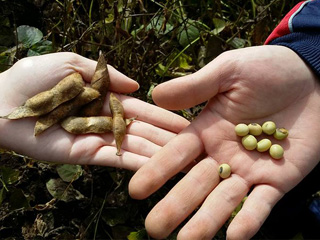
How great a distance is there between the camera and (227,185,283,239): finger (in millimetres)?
2037

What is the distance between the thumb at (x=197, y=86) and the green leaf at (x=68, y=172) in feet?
2.87

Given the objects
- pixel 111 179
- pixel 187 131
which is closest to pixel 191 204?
pixel 187 131

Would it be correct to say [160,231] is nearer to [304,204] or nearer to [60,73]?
[60,73]

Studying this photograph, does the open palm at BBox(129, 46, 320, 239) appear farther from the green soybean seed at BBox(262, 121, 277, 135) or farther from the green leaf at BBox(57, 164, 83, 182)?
the green leaf at BBox(57, 164, 83, 182)

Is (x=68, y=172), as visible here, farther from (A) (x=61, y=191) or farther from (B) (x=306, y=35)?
(B) (x=306, y=35)

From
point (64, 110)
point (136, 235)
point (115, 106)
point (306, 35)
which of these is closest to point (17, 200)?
point (64, 110)

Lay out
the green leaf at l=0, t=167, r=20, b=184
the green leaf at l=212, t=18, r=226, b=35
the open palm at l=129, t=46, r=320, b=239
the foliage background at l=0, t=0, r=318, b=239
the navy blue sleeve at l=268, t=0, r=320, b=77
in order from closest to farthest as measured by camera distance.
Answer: the open palm at l=129, t=46, r=320, b=239
the navy blue sleeve at l=268, t=0, r=320, b=77
the green leaf at l=0, t=167, r=20, b=184
the foliage background at l=0, t=0, r=318, b=239
the green leaf at l=212, t=18, r=226, b=35

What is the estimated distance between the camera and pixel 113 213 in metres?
2.82

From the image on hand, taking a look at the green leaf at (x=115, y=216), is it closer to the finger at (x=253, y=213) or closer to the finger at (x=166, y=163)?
the finger at (x=166, y=163)

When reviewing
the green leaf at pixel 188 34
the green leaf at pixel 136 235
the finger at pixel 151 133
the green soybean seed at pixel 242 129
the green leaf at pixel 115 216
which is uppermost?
the green leaf at pixel 188 34

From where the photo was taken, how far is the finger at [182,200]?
82.6 inches

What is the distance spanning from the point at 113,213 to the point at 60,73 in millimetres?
1098

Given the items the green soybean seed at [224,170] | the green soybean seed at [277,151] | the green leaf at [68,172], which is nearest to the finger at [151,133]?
the green soybean seed at [224,170]

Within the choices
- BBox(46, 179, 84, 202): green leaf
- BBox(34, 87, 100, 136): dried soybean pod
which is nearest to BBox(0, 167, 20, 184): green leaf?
BBox(46, 179, 84, 202): green leaf
